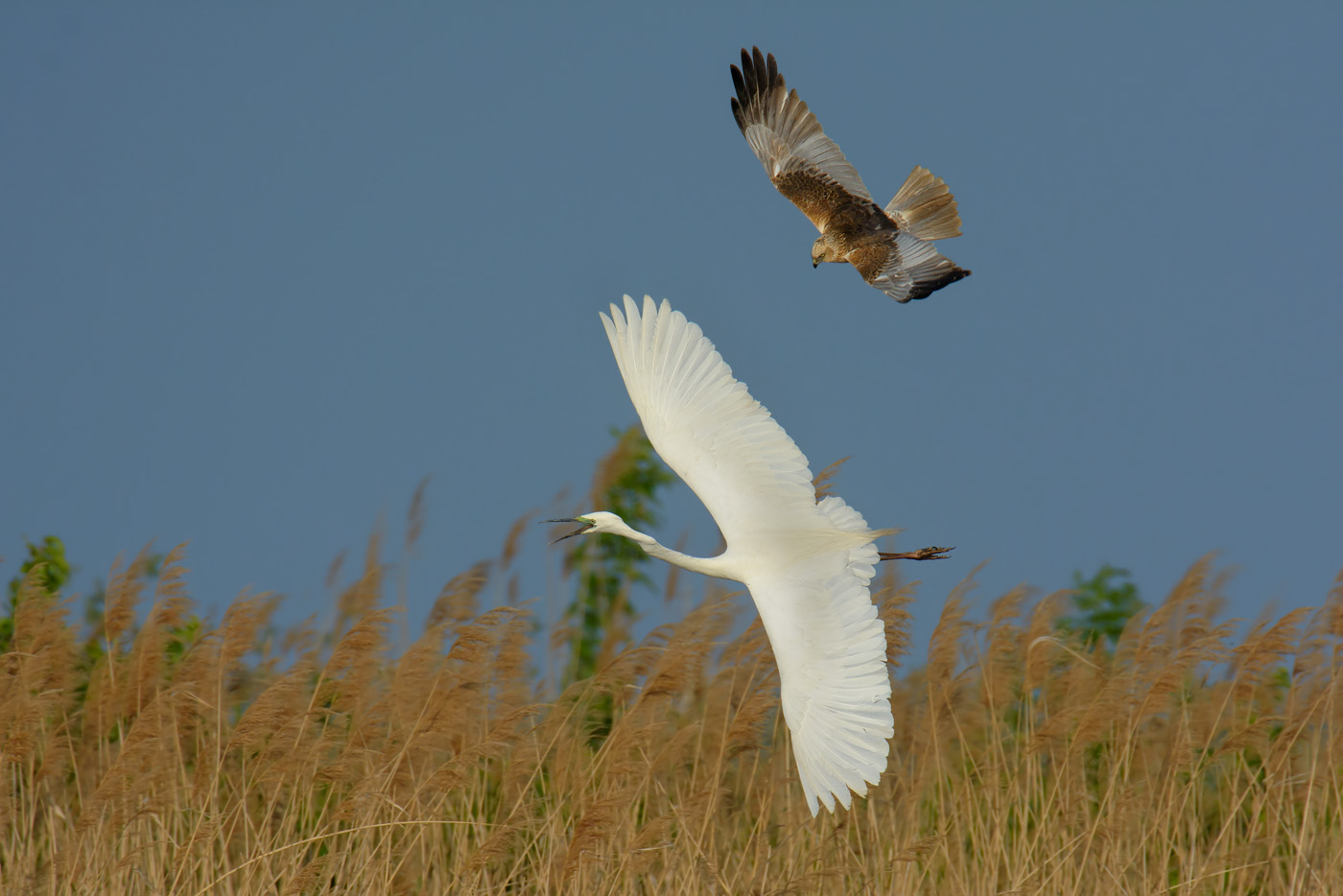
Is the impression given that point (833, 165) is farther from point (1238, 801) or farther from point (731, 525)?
point (1238, 801)

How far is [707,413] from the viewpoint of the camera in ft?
16.0

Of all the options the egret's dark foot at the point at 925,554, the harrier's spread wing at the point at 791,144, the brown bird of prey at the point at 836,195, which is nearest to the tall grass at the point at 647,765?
the egret's dark foot at the point at 925,554

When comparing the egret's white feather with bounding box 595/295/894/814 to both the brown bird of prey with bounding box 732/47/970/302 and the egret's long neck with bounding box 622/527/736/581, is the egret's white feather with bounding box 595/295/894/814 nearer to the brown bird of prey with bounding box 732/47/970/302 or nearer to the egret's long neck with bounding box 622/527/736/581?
the egret's long neck with bounding box 622/527/736/581

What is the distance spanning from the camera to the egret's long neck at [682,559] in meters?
4.89

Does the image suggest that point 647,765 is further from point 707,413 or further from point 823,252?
point 823,252

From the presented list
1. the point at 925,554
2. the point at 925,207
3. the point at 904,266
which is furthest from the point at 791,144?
the point at 925,554

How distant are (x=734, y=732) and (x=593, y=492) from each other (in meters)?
2.02

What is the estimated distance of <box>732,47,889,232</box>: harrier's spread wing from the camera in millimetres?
6684

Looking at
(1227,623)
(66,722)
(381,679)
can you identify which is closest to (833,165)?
(1227,623)

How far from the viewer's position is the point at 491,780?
6.72 metres

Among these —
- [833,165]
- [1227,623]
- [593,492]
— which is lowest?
[1227,623]

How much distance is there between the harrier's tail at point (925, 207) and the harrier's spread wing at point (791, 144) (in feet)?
0.70

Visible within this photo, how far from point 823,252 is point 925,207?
0.53 meters

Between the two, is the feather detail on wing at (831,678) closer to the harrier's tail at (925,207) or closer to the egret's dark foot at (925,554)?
the egret's dark foot at (925,554)
